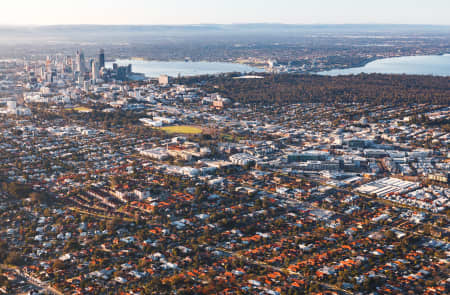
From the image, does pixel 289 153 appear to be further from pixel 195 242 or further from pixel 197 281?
pixel 197 281

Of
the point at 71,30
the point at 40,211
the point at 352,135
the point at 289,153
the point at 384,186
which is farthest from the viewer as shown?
the point at 71,30

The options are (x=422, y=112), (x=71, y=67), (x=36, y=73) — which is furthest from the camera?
(x=71, y=67)

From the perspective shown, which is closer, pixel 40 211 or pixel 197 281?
pixel 197 281

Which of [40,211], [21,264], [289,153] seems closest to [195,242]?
[21,264]

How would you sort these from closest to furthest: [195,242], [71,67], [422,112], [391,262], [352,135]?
1. [391,262]
2. [195,242]
3. [352,135]
4. [422,112]
5. [71,67]

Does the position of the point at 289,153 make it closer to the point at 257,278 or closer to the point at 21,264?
the point at 257,278

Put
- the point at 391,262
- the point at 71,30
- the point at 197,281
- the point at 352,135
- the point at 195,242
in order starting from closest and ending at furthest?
1. the point at 197,281
2. the point at 391,262
3. the point at 195,242
4. the point at 352,135
5. the point at 71,30

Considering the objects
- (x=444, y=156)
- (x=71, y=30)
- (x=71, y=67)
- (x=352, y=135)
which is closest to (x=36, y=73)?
(x=71, y=67)

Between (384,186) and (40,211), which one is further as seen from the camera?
(384,186)
